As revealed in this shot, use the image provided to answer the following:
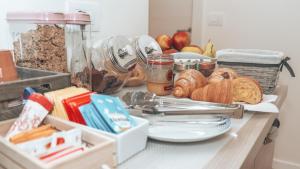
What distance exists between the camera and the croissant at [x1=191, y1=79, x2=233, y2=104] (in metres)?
0.69

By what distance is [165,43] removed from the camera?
1083 millimetres

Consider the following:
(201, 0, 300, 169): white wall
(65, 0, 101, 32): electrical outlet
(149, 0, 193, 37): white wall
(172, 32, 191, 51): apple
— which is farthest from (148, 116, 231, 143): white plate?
(149, 0, 193, 37): white wall

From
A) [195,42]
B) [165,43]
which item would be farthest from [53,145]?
[195,42]

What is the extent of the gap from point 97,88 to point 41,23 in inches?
9.1

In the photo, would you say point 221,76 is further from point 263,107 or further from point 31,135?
point 31,135

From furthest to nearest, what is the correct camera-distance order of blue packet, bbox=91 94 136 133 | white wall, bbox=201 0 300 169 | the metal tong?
white wall, bbox=201 0 300 169 → the metal tong → blue packet, bbox=91 94 136 133

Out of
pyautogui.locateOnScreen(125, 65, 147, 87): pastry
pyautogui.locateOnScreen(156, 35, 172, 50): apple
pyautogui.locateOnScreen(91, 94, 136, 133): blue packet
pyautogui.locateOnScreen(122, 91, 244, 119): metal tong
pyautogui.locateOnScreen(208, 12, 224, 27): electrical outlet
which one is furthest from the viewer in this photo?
pyautogui.locateOnScreen(208, 12, 224, 27): electrical outlet

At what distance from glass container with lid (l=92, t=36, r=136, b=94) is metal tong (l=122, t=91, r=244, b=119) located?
88 millimetres

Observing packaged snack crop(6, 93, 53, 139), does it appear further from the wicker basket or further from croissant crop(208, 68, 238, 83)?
the wicker basket

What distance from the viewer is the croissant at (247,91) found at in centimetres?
74

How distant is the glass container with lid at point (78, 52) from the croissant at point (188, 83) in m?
0.26

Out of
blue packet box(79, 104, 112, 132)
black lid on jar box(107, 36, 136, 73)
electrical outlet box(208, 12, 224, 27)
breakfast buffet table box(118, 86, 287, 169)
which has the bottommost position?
breakfast buffet table box(118, 86, 287, 169)

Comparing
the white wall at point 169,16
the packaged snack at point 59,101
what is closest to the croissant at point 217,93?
the packaged snack at point 59,101

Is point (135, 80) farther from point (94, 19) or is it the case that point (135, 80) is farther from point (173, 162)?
point (173, 162)
